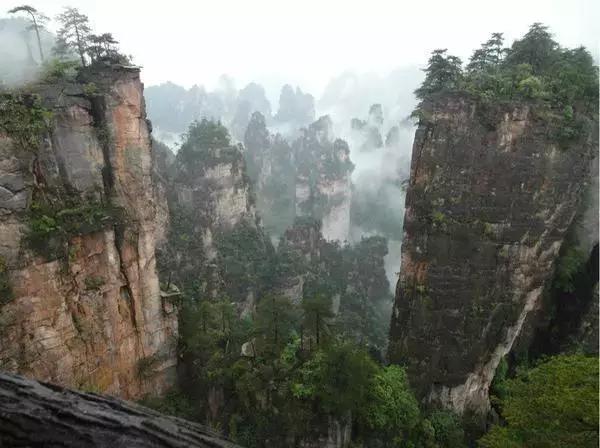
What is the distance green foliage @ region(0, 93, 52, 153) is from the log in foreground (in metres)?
13.2

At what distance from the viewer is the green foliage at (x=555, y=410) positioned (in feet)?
31.1

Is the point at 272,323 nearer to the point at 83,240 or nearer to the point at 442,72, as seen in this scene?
the point at 83,240

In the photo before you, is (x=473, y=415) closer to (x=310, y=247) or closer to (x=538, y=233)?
(x=538, y=233)

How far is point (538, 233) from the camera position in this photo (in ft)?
69.2

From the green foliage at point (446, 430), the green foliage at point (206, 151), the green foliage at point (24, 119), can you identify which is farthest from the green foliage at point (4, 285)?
the green foliage at point (206, 151)

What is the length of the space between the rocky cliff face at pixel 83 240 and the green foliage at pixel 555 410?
1459 cm

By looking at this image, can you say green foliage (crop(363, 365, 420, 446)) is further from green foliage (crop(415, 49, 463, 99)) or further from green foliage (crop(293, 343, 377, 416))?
green foliage (crop(415, 49, 463, 99))

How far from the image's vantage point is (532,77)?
20031 millimetres

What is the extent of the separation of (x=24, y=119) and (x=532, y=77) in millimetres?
21966

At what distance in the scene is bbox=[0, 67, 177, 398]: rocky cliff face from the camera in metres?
14.3

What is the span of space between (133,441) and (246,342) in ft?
69.5

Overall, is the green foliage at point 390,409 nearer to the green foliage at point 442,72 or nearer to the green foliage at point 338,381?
the green foliage at point 338,381

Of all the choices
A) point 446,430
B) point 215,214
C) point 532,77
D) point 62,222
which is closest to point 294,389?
point 446,430

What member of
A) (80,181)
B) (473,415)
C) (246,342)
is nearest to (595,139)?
(473,415)
